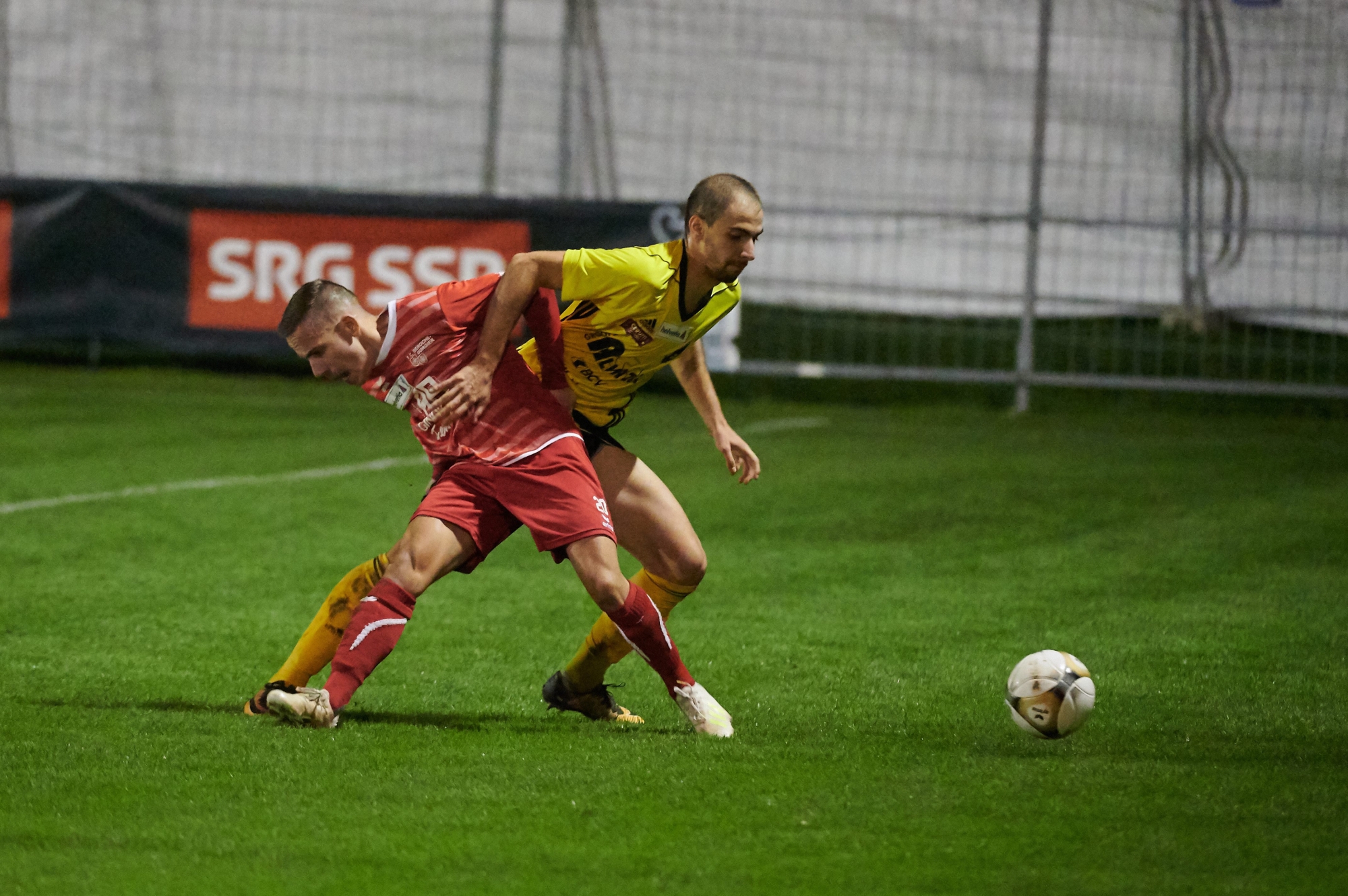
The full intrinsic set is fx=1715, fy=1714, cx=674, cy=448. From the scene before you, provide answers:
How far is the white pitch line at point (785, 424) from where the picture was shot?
1188 centimetres

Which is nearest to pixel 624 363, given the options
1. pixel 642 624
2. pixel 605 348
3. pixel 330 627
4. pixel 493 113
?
pixel 605 348

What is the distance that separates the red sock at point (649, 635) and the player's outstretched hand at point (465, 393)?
66cm

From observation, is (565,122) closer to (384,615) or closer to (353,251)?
(353,251)

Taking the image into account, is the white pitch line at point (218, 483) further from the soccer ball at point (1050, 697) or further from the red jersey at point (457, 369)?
the soccer ball at point (1050, 697)

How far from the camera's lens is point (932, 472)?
9.99m

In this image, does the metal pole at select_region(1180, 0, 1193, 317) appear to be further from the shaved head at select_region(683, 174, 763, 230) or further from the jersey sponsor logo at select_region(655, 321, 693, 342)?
the shaved head at select_region(683, 174, 763, 230)

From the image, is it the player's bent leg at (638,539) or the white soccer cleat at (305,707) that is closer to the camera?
the white soccer cleat at (305,707)

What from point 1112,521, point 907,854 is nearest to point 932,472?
point 1112,521

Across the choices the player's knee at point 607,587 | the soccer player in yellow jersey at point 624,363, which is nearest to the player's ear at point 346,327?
the soccer player in yellow jersey at point 624,363

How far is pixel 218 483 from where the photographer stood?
366 inches

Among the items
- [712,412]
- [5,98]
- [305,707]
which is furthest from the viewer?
[5,98]

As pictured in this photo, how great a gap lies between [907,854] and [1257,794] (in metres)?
1.06

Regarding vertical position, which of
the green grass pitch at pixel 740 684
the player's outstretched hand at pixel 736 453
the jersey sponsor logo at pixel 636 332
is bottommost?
the green grass pitch at pixel 740 684

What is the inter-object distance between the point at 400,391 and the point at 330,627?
2.42 ft
